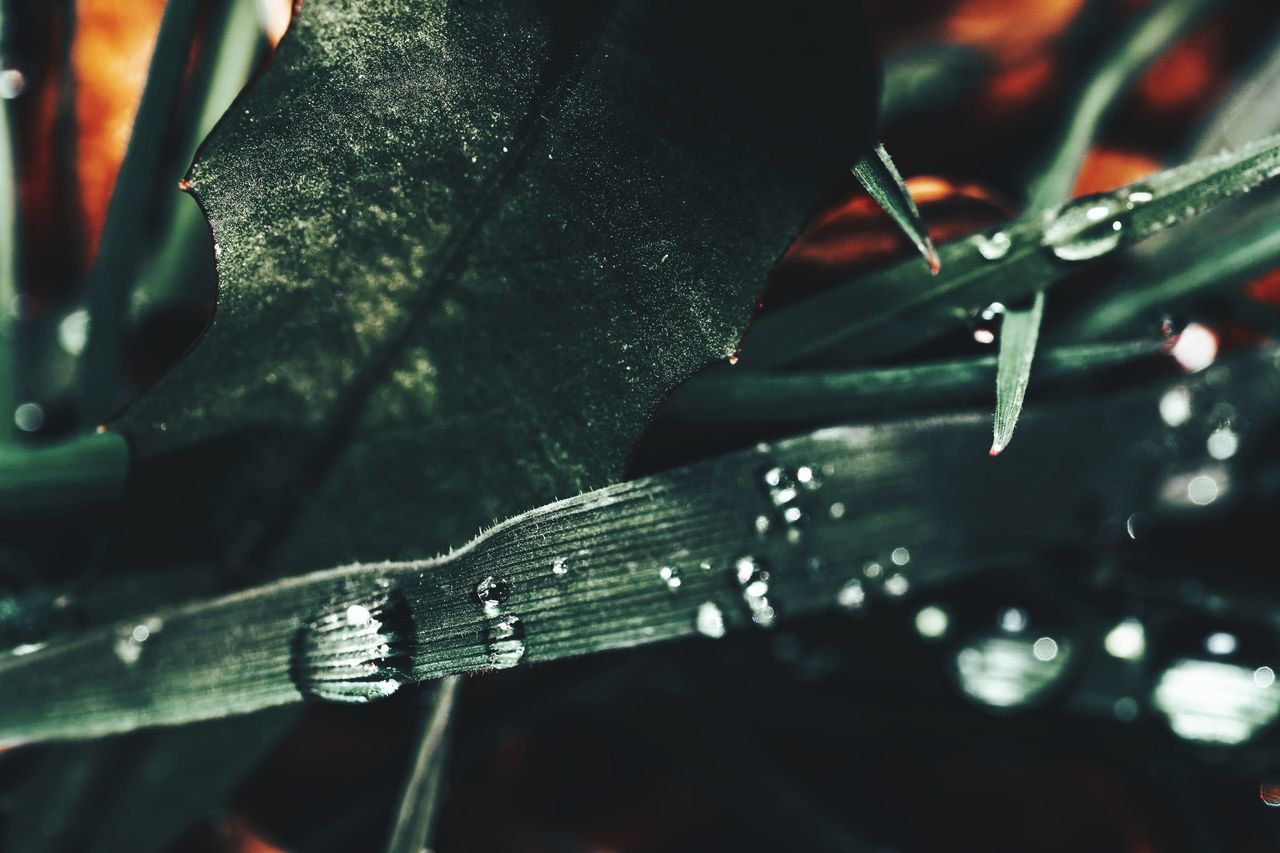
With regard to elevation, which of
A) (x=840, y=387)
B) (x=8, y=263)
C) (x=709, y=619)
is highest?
(x=8, y=263)

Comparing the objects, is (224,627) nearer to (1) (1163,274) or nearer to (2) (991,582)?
(2) (991,582)

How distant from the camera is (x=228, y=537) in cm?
48

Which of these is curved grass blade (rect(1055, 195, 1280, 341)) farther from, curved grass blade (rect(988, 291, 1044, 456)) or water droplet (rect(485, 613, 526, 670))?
water droplet (rect(485, 613, 526, 670))

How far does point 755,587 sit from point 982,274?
22cm

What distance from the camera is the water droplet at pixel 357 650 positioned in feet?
1.25

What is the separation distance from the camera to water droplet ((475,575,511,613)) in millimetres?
383

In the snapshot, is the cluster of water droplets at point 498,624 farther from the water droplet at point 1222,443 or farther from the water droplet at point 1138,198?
the water droplet at point 1222,443

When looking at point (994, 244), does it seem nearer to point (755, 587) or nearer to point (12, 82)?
point (755, 587)

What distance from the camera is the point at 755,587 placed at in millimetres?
458

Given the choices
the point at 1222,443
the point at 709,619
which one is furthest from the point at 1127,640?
the point at 709,619

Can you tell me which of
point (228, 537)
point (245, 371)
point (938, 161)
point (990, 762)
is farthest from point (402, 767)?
point (938, 161)

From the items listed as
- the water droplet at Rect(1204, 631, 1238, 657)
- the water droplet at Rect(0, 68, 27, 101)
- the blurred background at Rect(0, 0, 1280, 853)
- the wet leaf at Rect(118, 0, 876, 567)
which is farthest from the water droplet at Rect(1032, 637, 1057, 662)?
the water droplet at Rect(0, 68, 27, 101)

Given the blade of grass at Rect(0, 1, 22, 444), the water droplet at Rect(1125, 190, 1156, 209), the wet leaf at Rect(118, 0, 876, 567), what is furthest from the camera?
the blade of grass at Rect(0, 1, 22, 444)

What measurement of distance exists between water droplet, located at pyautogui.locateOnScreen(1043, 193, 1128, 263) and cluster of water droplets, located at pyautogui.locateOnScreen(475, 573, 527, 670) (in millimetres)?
347
